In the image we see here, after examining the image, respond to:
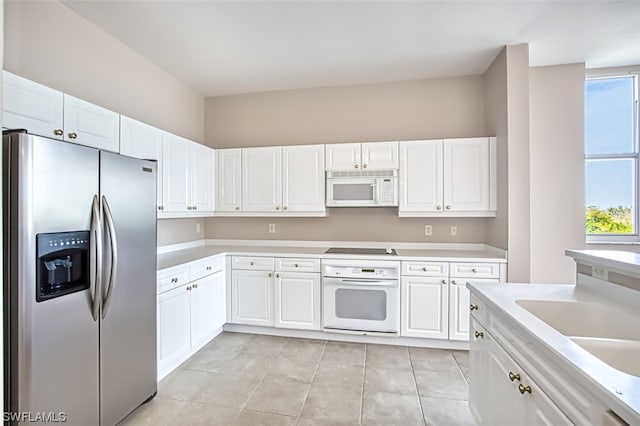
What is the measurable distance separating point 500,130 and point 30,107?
144 inches

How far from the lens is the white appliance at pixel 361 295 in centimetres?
300

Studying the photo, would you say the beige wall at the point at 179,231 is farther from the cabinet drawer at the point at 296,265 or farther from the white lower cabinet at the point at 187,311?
the cabinet drawer at the point at 296,265

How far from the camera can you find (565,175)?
10.6 ft

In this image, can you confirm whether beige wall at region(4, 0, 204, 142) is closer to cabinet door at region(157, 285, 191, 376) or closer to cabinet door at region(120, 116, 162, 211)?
cabinet door at region(120, 116, 162, 211)

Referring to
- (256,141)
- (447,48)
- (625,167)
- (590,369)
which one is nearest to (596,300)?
(590,369)

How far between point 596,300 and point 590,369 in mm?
884

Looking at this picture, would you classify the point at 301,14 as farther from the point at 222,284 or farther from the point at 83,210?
the point at 222,284

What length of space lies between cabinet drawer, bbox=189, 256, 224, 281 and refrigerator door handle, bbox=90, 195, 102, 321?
42.8 inches

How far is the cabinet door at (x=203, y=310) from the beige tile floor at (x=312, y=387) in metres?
0.15

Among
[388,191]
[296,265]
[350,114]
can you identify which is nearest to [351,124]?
[350,114]

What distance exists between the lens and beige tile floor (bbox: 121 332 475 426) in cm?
200

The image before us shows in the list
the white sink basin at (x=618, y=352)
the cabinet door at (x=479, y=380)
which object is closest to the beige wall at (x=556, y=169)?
the cabinet door at (x=479, y=380)

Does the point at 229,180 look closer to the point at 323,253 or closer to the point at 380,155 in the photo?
the point at 323,253

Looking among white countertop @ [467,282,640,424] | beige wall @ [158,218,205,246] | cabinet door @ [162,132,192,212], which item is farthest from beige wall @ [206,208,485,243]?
white countertop @ [467,282,640,424]
